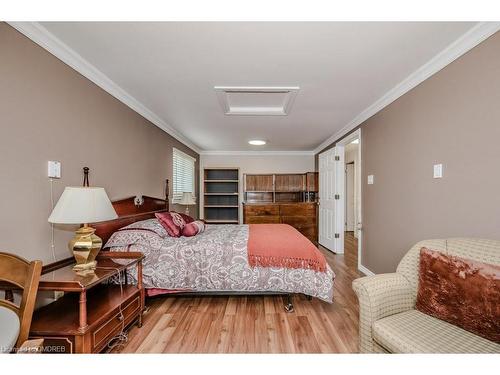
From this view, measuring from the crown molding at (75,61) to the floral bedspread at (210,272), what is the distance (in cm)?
153

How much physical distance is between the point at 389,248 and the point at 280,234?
1326 mm

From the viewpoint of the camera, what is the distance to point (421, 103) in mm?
2328

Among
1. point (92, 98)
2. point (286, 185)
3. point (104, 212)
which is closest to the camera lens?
point (104, 212)

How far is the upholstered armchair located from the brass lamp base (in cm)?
193

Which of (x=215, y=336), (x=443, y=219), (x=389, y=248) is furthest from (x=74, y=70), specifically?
(x=389, y=248)

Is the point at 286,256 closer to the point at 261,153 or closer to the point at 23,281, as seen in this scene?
the point at 23,281

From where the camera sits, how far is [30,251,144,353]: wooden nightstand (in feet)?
4.84

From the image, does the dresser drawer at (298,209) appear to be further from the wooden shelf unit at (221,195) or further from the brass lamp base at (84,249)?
the brass lamp base at (84,249)

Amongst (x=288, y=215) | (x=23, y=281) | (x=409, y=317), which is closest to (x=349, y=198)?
(x=288, y=215)

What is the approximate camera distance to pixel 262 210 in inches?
233

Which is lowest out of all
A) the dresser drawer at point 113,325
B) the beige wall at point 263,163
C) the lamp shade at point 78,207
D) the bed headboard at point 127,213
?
the dresser drawer at point 113,325

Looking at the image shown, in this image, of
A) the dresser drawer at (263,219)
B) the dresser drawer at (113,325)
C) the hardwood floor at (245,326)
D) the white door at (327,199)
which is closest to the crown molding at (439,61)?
the white door at (327,199)

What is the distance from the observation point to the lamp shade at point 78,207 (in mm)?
1604

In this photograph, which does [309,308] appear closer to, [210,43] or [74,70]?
[210,43]
